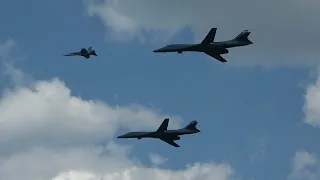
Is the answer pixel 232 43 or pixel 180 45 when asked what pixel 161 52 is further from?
pixel 232 43

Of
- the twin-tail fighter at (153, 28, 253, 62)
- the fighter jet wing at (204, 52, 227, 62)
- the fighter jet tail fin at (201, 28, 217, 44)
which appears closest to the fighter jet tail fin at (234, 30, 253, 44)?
the twin-tail fighter at (153, 28, 253, 62)

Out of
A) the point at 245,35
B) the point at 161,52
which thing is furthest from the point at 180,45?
the point at 245,35

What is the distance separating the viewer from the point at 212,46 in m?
184

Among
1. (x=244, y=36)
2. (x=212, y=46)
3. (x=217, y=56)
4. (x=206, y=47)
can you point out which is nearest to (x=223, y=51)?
(x=212, y=46)

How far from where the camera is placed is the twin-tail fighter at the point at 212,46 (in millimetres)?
181625

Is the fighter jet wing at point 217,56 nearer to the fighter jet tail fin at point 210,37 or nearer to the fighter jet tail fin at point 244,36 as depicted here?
the fighter jet tail fin at point 210,37

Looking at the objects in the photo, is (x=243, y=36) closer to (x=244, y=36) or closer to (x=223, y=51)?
(x=244, y=36)

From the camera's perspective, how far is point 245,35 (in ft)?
597

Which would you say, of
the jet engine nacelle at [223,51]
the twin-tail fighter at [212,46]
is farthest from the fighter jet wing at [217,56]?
the jet engine nacelle at [223,51]

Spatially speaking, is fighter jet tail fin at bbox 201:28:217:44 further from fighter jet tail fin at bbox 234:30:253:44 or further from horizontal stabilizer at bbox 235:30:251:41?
horizontal stabilizer at bbox 235:30:251:41

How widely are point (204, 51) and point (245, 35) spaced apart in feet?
38.7

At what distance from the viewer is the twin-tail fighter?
181625 millimetres

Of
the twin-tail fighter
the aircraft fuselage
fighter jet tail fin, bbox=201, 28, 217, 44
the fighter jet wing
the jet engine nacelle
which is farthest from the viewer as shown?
the fighter jet wing

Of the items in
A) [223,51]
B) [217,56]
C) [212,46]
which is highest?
[217,56]
